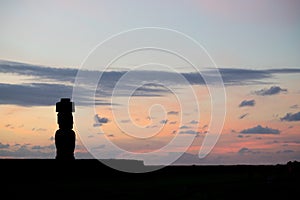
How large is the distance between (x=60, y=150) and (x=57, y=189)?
7345mm

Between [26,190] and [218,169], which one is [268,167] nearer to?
[218,169]

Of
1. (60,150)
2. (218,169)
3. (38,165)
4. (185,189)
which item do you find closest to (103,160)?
(60,150)

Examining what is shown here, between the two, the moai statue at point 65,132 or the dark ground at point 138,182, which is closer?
the dark ground at point 138,182

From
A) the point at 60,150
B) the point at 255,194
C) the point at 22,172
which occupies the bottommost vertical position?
the point at 255,194

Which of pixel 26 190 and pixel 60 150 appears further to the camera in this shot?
pixel 60 150

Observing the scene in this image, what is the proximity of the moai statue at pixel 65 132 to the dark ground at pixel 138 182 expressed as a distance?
1164 mm

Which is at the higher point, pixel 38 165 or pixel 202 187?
pixel 38 165

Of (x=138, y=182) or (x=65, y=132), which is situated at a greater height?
(x=65, y=132)

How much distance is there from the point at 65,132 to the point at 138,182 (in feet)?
17.8

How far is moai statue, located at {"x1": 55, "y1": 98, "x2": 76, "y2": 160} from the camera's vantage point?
28500 mm

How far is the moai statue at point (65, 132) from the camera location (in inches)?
1122

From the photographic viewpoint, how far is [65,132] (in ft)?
94.2

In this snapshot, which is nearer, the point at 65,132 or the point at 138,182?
the point at 138,182

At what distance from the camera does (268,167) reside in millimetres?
31859
